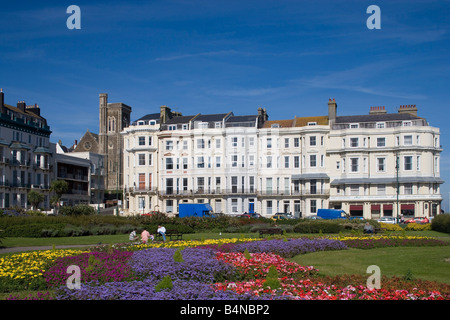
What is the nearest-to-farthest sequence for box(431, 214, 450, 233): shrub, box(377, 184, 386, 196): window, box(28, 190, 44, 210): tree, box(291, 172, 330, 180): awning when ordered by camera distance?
box(431, 214, 450, 233): shrub < box(377, 184, 386, 196): window < box(28, 190, 44, 210): tree < box(291, 172, 330, 180): awning

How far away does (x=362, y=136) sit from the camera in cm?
6550

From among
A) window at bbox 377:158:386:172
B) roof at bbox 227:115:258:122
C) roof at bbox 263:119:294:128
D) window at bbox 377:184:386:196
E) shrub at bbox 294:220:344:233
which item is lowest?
shrub at bbox 294:220:344:233

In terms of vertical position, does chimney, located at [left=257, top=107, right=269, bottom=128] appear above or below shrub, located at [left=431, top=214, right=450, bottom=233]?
above

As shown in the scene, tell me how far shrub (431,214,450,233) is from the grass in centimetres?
1581

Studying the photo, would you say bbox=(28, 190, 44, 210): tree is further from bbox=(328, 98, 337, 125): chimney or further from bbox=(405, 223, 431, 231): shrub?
bbox=(405, 223, 431, 231): shrub

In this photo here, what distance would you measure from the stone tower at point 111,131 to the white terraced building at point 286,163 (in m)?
57.6

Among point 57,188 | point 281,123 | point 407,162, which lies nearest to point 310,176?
point 281,123

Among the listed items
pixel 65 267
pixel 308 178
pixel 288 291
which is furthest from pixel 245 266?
pixel 308 178

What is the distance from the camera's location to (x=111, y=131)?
135 metres

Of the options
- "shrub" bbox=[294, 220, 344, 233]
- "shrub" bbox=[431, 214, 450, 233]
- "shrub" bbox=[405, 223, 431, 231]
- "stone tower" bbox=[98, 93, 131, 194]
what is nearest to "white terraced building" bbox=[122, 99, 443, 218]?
"shrub" bbox=[405, 223, 431, 231]

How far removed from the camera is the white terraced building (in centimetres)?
6391

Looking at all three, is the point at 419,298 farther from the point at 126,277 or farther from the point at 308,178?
the point at 308,178

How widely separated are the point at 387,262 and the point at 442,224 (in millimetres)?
22342

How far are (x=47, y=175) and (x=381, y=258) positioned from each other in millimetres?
62482
